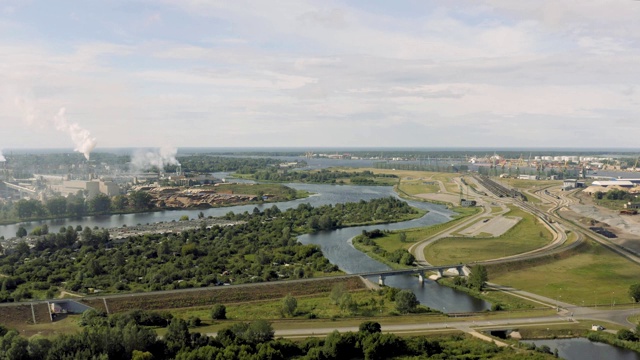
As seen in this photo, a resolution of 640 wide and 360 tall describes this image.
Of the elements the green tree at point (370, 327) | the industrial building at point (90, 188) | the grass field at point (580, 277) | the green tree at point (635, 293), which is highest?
the industrial building at point (90, 188)

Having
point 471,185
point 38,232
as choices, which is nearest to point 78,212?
point 38,232

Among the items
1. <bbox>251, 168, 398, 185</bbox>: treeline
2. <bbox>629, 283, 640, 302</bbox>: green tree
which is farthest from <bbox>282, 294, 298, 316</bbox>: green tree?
<bbox>251, 168, 398, 185</bbox>: treeline

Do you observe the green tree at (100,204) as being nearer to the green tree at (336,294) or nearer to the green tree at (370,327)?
the green tree at (336,294)

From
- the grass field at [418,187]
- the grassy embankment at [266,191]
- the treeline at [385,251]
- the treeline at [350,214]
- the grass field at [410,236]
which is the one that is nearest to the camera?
the treeline at [385,251]

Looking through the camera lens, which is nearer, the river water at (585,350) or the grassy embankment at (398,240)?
the river water at (585,350)

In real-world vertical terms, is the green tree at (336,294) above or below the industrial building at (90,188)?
below

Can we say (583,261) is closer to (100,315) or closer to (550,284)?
(550,284)

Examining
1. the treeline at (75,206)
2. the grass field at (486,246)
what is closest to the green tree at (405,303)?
the grass field at (486,246)
